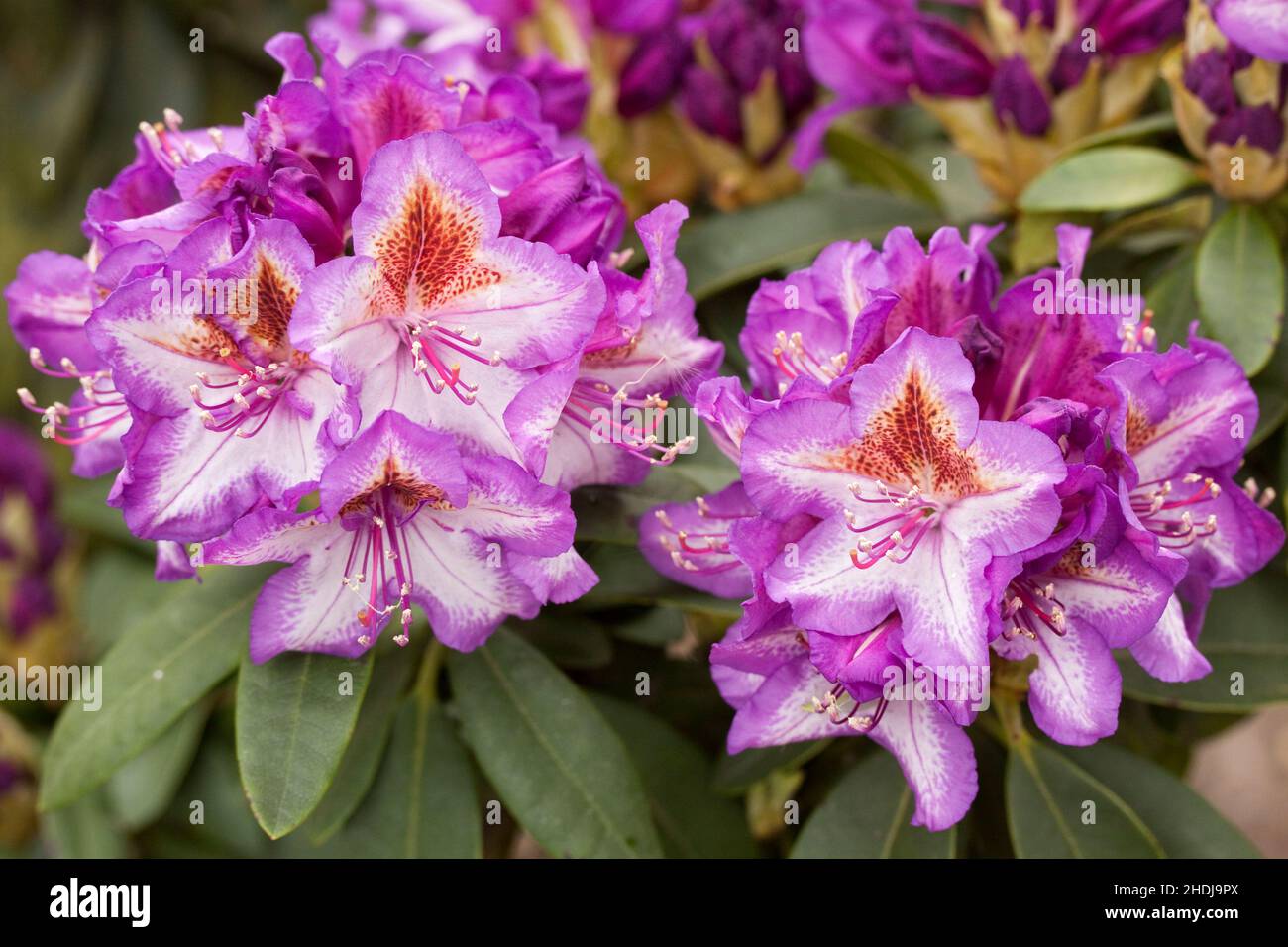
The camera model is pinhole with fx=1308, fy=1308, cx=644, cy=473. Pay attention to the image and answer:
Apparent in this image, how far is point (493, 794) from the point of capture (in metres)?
1.25

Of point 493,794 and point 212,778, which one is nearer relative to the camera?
point 493,794

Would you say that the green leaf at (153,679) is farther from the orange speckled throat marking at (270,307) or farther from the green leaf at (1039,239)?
the green leaf at (1039,239)

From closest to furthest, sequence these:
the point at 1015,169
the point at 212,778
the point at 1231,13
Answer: the point at 1231,13, the point at 1015,169, the point at 212,778

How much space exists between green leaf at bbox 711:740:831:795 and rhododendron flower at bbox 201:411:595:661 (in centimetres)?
28

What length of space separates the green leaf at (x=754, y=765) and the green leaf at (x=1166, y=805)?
0.24m

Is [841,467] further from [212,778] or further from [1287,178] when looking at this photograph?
[212,778]

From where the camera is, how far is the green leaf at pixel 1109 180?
1072 millimetres

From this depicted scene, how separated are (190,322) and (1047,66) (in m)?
0.76

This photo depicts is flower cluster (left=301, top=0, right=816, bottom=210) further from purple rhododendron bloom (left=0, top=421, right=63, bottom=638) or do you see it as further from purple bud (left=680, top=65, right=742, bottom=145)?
purple rhododendron bloom (left=0, top=421, right=63, bottom=638)

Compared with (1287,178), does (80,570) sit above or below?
below

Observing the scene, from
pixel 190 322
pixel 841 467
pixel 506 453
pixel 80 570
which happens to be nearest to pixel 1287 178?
pixel 841 467

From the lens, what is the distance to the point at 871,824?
1049mm

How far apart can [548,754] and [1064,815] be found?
408 millimetres

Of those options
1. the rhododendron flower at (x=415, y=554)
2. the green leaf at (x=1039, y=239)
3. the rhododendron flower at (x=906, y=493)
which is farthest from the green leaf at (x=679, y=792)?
the green leaf at (x=1039, y=239)
